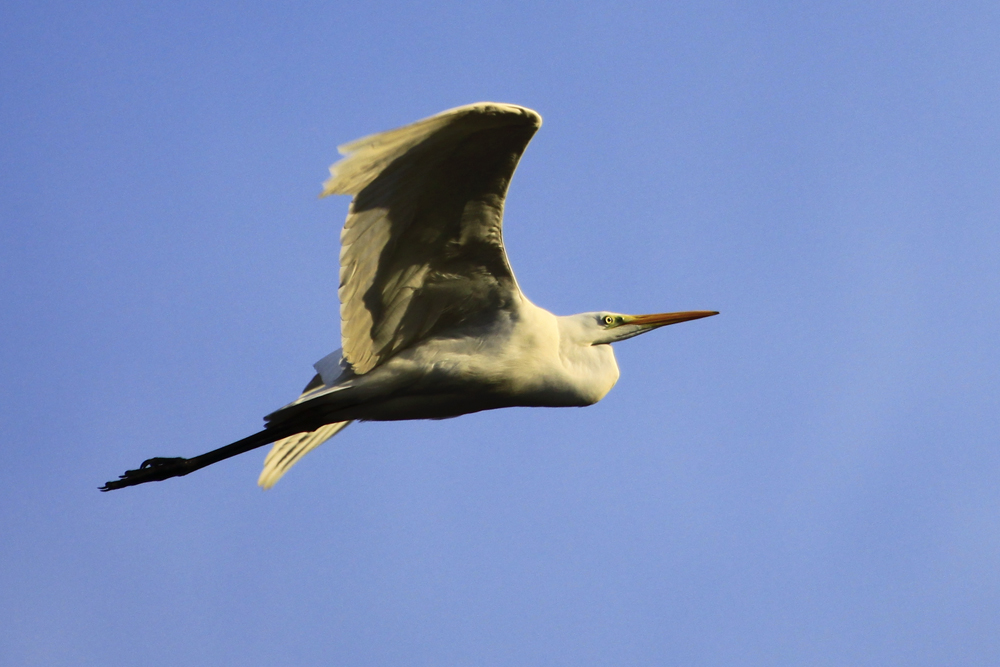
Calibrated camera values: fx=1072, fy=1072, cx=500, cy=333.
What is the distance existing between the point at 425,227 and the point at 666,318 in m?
3.53

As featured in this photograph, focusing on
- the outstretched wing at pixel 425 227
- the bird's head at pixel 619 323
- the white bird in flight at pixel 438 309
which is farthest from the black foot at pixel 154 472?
the bird's head at pixel 619 323

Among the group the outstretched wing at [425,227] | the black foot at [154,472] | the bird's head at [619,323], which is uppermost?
the outstretched wing at [425,227]

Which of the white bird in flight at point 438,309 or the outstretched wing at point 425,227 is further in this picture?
the white bird in flight at point 438,309

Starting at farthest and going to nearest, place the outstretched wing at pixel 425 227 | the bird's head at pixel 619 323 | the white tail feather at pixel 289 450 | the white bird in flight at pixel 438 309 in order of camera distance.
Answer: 1. the white tail feather at pixel 289 450
2. the bird's head at pixel 619 323
3. the white bird in flight at pixel 438 309
4. the outstretched wing at pixel 425 227

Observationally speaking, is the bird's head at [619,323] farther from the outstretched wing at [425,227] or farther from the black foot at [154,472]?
the black foot at [154,472]

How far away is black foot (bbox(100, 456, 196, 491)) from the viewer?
997 centimetres

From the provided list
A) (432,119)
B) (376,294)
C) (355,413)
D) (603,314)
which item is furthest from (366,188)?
(603,314)

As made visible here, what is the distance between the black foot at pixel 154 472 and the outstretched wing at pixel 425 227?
2.29 metres

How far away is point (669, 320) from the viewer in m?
10.8

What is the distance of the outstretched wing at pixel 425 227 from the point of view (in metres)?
7.10

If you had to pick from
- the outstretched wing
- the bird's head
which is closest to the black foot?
the outstretched wing

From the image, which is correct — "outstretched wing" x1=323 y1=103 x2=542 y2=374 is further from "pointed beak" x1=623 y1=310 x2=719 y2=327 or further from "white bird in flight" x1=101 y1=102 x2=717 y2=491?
"pointed beak" x1=623 y1=310 x2=719 y2=327

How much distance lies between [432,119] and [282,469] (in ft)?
16.7

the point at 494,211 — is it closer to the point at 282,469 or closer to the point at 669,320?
the point at 669,320
